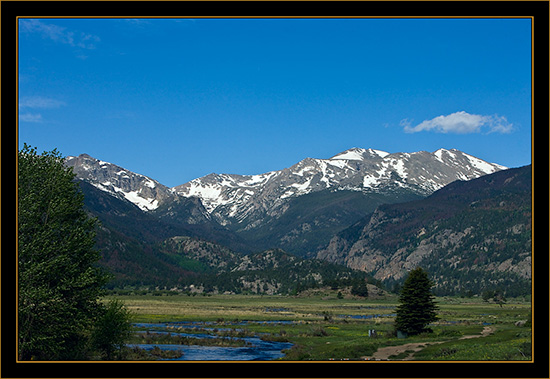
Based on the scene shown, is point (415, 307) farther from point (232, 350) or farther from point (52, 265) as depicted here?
point (52, 265)

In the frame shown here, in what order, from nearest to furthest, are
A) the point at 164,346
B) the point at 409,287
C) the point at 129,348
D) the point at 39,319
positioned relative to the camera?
the point at 39,319
the point at 129,348
the point at 164,346
the point at 409,287

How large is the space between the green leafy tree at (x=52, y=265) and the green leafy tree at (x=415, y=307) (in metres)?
48.3

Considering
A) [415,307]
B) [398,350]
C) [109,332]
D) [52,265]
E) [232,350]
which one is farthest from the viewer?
[415,307]

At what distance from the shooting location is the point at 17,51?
24.2 metres

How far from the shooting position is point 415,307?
8375cm

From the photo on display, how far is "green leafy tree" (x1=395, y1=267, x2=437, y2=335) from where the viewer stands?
82750 mm

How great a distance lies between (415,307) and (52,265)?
5710cm

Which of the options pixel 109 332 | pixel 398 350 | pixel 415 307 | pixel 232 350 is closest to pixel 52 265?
pixel 109 332

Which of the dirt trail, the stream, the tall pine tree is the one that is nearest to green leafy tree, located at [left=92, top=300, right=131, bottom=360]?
the tall pine tree

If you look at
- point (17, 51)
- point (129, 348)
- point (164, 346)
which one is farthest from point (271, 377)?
point (164, 346)

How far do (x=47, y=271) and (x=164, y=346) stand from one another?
3617cm

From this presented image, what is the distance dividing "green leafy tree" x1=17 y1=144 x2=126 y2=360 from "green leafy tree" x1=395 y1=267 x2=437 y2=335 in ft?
159

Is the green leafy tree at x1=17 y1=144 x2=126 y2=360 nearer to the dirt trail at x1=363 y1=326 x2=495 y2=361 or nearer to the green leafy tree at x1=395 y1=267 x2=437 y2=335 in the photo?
the dirt trail at x1=363 y1=326 x2=495 y2=361
